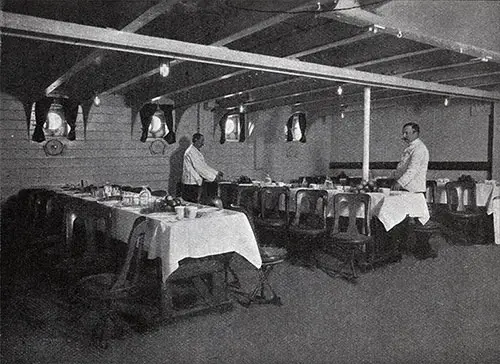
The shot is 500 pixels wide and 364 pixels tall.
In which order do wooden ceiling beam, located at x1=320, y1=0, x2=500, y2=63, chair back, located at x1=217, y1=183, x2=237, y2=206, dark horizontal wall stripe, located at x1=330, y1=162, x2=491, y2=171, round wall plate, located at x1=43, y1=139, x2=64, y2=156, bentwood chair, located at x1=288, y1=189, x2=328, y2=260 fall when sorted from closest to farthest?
wooden ceiling beam, located at x1=320, y1=0, x2=500, y2=63
bentwood chair, located at x1=288, y1=189, x2=328, y2=260
chair back, located at x1=217, y1=183, x2=237, y2=206
round wall plate, located at x1=43, y1=139, x2=64, y2=156
dark horizontal wall stripe, located at x1=330, y1=162, x2=491, y2=171

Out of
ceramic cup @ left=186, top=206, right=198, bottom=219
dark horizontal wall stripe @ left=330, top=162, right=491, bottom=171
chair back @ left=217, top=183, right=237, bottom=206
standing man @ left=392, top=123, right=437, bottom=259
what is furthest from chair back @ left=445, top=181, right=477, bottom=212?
ceramic cup @ left=186, top=206, right=198, bottom=219

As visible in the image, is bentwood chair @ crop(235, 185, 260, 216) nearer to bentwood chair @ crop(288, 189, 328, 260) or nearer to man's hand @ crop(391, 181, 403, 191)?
bentwood chair @ crop(288, 189, 328, 260)

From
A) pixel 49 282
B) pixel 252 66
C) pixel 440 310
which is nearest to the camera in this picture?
pixel 440 310

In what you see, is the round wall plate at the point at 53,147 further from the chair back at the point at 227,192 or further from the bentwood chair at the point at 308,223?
the bentwood chair at the point at 308,223

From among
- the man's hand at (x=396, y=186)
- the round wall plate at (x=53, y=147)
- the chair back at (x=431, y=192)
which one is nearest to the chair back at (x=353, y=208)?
the man's hand at (x=396, y=186)

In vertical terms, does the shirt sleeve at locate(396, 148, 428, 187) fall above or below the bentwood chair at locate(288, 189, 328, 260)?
above

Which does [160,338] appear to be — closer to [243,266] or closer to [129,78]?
[243,266]

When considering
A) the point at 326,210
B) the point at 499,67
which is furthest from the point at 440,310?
the point at 499,67

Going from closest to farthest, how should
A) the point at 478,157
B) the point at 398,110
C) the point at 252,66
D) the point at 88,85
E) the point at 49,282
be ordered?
the point at 49,282 < the point at 252,66 < the point at 88,85 < the point at 478,157 < the point at 398,110

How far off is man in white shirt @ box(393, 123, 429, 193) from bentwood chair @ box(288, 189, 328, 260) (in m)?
1.19

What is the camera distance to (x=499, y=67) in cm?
702

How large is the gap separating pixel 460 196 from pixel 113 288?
18.3ft

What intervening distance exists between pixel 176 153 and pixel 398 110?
18.2 feet

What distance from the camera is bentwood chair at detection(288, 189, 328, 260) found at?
522 centimetres
